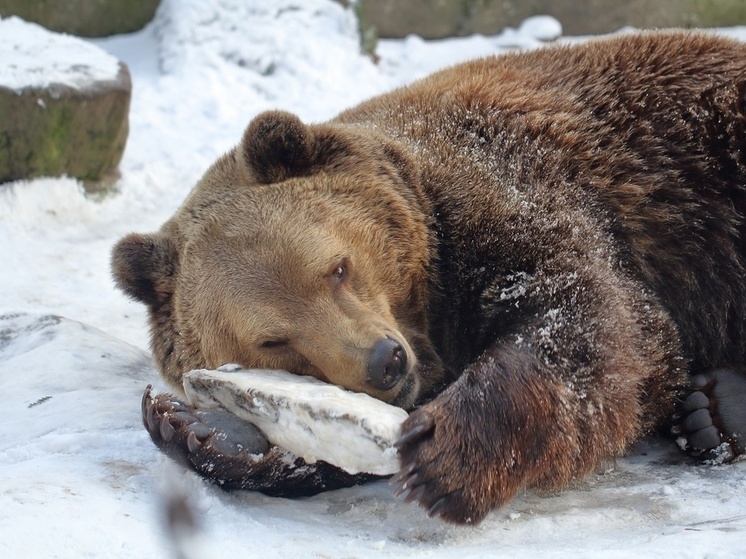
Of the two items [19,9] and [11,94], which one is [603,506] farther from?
[19,9]

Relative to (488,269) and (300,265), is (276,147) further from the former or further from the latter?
(488,269)

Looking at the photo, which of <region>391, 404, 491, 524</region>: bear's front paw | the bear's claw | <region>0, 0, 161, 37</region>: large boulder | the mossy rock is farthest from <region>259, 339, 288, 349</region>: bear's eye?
<region>0, 0, 161, 37</region>: large boulder

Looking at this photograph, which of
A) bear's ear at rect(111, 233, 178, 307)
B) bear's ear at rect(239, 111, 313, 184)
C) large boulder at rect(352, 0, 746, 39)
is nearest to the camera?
bear's ear at rect(239, 111, 313, 184)

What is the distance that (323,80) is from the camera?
34.8 feet

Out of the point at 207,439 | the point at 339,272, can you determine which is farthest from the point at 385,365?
the point at 207,439

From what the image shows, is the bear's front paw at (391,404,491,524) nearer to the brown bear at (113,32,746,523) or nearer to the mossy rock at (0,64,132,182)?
the brown bear at (113,32,746,523)

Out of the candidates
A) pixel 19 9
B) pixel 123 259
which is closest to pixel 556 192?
pixel 123 259

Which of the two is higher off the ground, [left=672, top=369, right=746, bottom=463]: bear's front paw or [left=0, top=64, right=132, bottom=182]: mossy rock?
[left=672, top=369, right=746, bottom=463]: bear's front paw

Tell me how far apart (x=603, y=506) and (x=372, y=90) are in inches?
325

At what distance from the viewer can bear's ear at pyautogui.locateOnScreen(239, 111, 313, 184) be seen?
3729 millimetres

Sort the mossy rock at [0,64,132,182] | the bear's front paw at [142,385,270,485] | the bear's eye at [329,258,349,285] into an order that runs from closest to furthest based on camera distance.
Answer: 1. the bear's front paw at [142,385,270,485]
2. the bear's eye at [329,258,349,285]
3. the mossy rock at [0,64,132,182]

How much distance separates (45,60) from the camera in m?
7.31

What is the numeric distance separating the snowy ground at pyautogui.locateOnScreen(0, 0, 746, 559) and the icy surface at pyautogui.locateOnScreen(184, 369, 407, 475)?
0.23 metres

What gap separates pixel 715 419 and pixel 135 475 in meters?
2.23
